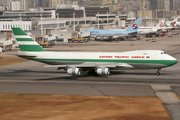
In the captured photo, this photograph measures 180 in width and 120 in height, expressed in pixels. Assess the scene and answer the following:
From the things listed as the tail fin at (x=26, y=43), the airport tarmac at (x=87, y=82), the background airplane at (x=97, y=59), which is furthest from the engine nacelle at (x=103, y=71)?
the tail fin at (x=26, y=43)

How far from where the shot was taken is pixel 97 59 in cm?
6450

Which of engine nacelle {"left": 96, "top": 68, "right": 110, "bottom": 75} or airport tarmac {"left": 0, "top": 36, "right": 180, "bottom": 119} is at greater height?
engine nacelle {"left": 96, "top": 68, "right": 110, "bottom": 75}

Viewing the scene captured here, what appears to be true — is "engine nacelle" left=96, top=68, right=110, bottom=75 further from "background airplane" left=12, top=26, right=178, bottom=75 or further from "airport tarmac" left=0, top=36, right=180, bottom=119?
"airport tarmac" left=0, top=36, right=180, bottom=119

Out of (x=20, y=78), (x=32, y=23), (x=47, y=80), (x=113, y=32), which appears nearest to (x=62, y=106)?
(x=47, y=80)

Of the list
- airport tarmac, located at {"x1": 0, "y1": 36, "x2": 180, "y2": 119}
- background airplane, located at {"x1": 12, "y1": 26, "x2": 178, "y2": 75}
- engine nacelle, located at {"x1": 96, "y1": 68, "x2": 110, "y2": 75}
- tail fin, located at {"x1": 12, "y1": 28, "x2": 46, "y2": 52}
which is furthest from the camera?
tail fin, located at {"x1": 12, "y1": 28, "x2": 46, "y2": 52}

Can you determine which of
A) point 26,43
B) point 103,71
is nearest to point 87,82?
point 103,71

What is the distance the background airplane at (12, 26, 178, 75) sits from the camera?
62188 mm

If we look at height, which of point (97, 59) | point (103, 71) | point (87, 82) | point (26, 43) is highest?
point (26, 43)

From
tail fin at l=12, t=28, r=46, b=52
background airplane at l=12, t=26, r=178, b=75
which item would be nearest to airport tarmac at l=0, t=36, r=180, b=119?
background airplane at l=12, t=26, r=178, b=75

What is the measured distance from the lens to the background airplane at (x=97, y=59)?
6219cm

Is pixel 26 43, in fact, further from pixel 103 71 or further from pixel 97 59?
pixel 103 71

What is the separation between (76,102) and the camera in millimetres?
45188

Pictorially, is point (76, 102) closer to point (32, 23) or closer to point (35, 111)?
point (35, 111)

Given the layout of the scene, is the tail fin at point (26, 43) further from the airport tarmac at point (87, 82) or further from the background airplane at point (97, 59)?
the airport tarmac at point (87, 82)
